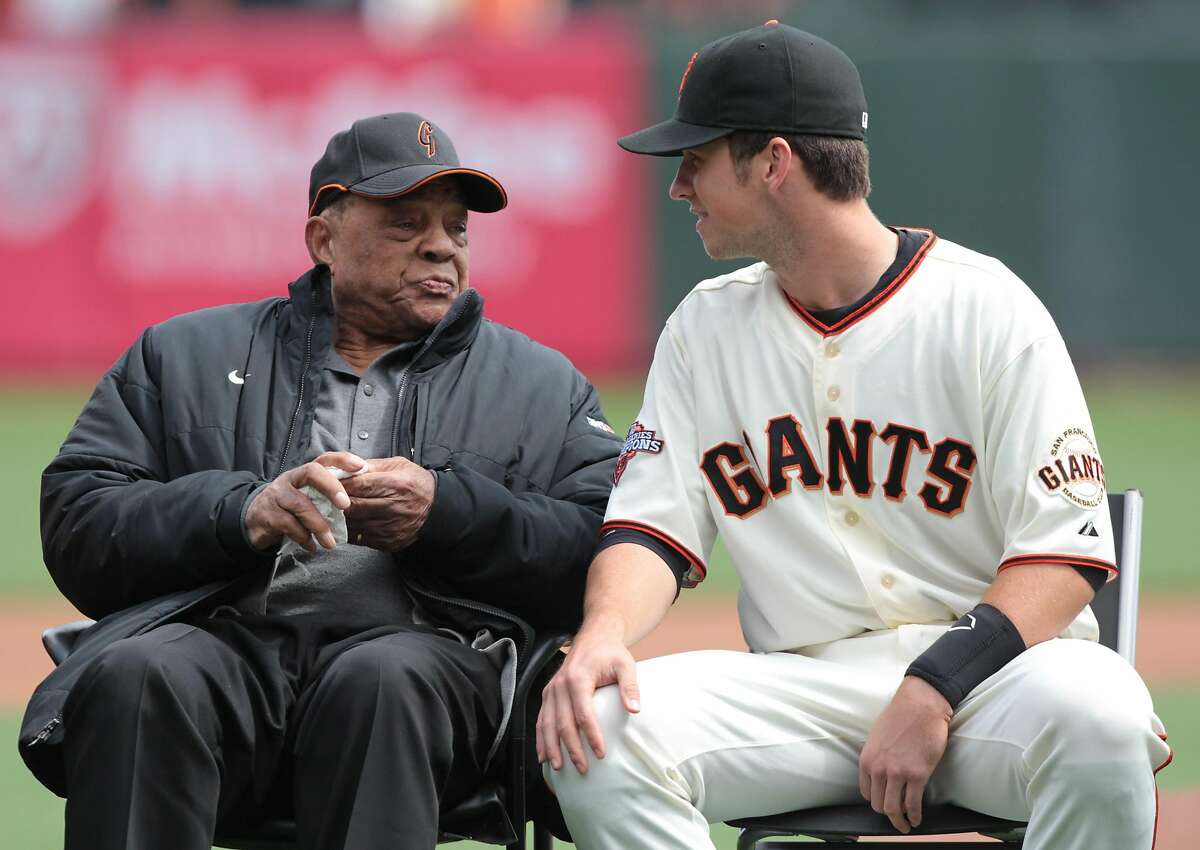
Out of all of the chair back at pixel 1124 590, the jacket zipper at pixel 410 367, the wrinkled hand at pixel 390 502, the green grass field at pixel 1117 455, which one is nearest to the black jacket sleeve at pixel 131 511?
the wrinkled hand at pixel 390 502

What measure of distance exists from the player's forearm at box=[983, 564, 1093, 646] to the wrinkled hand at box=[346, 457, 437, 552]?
1083mm

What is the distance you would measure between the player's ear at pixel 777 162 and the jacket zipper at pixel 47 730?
5.39ft

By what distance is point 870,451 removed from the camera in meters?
3.61

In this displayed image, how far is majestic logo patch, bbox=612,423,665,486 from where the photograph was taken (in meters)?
3.73

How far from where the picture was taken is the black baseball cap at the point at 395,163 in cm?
404

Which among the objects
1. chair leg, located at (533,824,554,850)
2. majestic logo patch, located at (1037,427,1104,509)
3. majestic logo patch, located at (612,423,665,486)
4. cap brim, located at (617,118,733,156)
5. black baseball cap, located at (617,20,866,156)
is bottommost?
chair leg, located at (533,824,554,850)

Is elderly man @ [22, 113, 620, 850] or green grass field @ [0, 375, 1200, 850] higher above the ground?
elderly man @ [22, 113, 620, 850]

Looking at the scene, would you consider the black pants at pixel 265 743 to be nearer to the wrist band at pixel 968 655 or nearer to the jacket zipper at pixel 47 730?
the jacket zipper at pixel 47 730

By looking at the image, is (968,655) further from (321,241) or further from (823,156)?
(321,241)

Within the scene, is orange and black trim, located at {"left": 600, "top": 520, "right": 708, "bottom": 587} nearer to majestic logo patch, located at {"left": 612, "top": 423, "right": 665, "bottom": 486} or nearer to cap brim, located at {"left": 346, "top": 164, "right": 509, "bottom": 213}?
majestic logo patch, located at {"left": 612, "top": 423, "right": 665, "bottom": 486}

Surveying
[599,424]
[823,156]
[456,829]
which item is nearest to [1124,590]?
[823,156]

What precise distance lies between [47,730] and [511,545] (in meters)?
0.92

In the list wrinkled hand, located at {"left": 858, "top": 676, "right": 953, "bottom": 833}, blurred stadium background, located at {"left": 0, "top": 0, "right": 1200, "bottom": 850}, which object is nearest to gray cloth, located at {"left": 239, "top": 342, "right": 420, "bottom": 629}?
wrinkled hand, located at {"left": 858, "top": 676, "right": 953, "bottom": 833}

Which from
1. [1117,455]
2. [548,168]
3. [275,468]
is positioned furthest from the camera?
[548,168]
